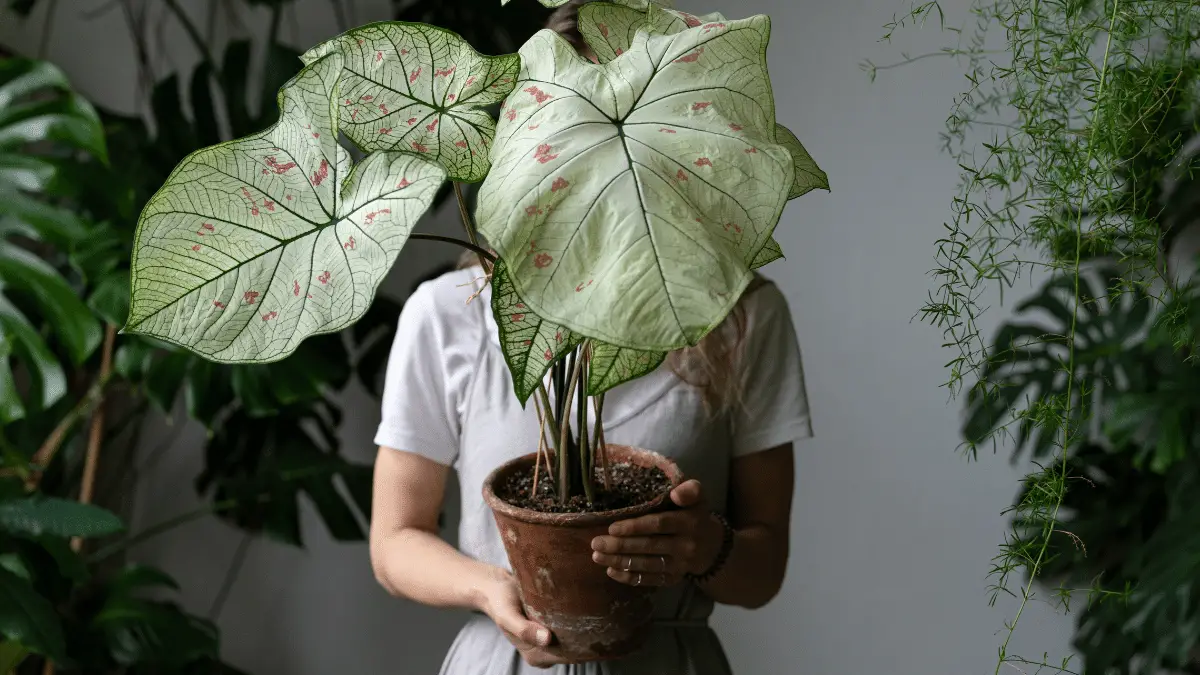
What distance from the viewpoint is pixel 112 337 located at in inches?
67.4

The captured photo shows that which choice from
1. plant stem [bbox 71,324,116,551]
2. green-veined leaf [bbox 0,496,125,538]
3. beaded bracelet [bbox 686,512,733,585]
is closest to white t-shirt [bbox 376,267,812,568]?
beaded bracelet [bbox 686,512,733,585]

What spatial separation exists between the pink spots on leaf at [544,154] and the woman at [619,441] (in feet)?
1.93

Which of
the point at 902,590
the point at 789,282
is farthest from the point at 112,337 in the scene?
the point at 902,590

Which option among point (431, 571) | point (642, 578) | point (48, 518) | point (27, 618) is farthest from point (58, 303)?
point (642, 578)

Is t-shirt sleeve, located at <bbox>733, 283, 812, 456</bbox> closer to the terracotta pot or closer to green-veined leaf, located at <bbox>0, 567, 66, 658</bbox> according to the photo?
the terracotta pot

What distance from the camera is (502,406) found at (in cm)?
106

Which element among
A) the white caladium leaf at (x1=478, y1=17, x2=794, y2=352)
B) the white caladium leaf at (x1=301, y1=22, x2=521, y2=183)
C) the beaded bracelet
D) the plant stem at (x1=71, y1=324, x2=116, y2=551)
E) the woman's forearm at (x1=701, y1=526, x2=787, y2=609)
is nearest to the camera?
the white caladium leaf at (x1=478, y1=17, x2=794, y2=352)

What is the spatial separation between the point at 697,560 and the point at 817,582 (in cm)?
142

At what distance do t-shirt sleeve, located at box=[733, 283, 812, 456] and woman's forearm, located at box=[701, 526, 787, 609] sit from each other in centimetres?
10

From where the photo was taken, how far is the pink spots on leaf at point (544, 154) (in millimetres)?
417

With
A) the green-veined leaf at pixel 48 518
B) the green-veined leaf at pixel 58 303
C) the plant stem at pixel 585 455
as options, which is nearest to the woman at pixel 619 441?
the plant stem at pixel 585 455

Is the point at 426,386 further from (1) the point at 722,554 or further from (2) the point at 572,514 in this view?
(2) the point at 572,514

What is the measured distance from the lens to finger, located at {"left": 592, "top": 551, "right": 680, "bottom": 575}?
64cm

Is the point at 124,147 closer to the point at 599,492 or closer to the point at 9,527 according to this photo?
the point at 9,527
